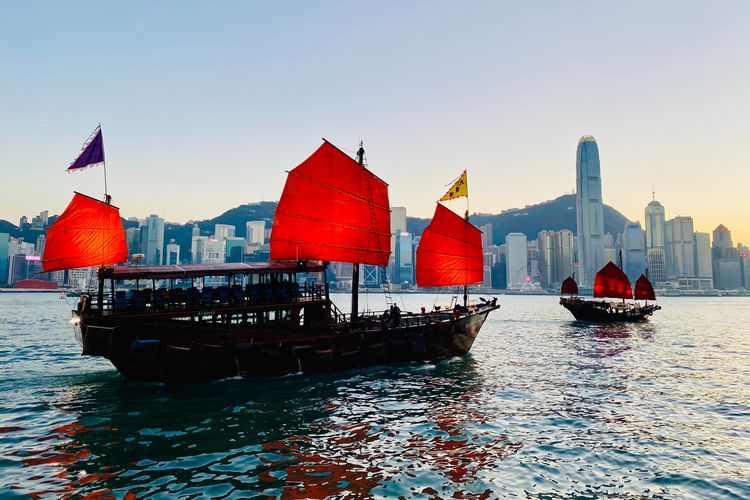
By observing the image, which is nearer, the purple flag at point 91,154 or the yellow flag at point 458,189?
the purple flag at point 91,154

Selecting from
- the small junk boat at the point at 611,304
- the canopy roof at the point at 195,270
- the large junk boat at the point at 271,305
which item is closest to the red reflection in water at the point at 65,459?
the large junk boat at the point at 271,305

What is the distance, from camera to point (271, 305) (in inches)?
875

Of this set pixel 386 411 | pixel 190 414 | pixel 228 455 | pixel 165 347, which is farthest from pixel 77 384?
pixel 386 411

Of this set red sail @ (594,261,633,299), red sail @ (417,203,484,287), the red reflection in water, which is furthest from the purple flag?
red sail @ (594,261,633,299)

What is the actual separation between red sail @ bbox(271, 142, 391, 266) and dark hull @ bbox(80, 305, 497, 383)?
492 centimetres

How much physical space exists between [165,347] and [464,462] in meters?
14.6

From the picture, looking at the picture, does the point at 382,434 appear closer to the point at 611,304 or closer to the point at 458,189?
the point at 458,189

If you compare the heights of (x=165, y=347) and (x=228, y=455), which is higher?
(x=165, y=347)

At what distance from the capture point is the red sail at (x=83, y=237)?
75.8 ft

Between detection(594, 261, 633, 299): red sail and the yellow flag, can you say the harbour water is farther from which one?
detection(594, 261, 633, 299): red sail

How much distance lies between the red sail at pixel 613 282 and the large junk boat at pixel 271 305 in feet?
153

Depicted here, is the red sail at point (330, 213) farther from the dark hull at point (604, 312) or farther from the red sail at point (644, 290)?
the red sail at point (644, 290)

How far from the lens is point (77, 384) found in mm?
20734

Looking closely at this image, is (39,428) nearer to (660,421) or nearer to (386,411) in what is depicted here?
(386,411)
